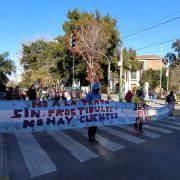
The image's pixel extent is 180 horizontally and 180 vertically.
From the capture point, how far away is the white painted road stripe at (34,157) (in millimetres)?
8477

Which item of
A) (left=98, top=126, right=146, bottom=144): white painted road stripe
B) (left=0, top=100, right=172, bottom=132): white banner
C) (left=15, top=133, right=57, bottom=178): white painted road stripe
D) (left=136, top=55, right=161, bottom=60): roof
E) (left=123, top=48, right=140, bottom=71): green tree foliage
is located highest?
(left=136, top=55, right=161, bottom=60): roof

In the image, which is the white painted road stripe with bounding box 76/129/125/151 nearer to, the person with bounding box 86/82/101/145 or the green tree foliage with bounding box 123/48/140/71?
the person with bounding box 86/82/101/145

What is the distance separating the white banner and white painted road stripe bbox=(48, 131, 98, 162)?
470 millimetres

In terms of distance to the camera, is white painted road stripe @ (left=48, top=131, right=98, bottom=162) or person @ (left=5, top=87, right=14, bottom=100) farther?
person @ (left=5, top=87, right=14, bottom=100)

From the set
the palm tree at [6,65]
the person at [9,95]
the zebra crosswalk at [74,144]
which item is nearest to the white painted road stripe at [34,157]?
the zebra crosswalk at [74,144]

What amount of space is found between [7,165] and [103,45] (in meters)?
48.8

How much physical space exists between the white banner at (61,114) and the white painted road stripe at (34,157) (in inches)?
22.1

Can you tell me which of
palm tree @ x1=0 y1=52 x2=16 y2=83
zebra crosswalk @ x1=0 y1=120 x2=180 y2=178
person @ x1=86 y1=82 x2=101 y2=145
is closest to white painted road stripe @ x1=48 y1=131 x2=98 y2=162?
zebra crosswalk @ x1=0 y1=120 x2=180 y2=178

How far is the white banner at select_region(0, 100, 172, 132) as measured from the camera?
39.7 ft

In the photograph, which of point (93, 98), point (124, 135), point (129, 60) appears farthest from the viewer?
point (129, 60)

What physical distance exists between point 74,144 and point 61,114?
4.59 ft

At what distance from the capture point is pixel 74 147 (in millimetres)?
11570

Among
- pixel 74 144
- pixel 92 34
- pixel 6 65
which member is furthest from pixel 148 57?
pixel 74 144

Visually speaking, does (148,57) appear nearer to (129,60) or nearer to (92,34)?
(129,60)
